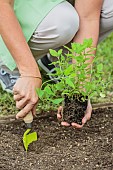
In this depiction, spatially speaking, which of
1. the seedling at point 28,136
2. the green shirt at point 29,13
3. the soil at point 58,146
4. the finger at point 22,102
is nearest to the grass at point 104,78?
the soil at point 58,146

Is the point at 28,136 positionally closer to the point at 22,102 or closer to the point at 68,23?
the point at 22,102

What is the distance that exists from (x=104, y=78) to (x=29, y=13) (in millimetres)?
883

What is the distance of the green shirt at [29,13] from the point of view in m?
2.71

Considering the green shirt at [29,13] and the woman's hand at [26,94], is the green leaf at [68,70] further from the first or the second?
the green shirt at [29,13]

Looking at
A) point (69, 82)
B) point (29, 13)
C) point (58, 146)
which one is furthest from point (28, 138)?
point (29, 13)

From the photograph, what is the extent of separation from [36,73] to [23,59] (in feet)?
0.29

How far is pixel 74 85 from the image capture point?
2.35 m

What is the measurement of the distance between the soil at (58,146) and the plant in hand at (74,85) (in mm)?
142

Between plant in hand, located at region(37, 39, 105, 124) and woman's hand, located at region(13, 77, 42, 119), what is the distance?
44 millimetres

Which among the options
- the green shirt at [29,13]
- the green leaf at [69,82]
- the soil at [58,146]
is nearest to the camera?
the green leaf at [69,82]

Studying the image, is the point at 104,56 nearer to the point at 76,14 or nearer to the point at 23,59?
the point at 76,14

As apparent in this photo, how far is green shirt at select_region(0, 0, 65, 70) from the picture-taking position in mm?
2709

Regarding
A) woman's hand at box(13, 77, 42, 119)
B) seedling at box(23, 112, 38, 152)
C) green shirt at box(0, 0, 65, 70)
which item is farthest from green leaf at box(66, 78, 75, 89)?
green shirt at box(0, 0, 65, 70)

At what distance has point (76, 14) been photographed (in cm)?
277
